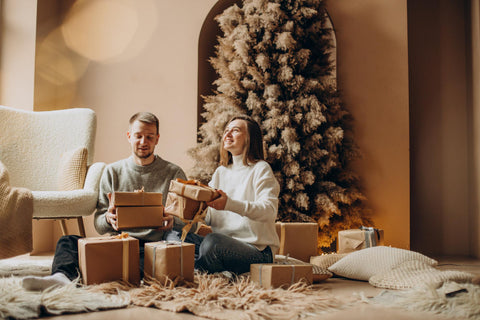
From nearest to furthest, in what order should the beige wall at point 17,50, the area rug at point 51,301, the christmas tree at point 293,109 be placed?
the area rug at point 51,301, the christmas tree at point 293,109, the beige wall at point 17,50

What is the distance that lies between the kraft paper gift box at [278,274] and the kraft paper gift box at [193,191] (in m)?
0.32

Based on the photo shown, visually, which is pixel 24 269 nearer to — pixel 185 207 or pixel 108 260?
pixel 108 260

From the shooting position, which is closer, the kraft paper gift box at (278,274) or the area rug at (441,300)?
the area rug at (441,300)

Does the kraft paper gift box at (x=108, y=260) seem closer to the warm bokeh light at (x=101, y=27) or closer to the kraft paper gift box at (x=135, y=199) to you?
the kraft paper gift box at (x=135, y=199)

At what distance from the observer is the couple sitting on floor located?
62.4 inches

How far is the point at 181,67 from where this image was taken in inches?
128

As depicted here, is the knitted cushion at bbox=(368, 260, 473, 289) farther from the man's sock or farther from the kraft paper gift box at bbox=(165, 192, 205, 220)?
the man's sock

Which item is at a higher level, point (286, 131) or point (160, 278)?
point (286, 131)

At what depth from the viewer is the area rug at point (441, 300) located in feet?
4.09

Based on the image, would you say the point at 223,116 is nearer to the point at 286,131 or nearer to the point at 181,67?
the point at 286,131

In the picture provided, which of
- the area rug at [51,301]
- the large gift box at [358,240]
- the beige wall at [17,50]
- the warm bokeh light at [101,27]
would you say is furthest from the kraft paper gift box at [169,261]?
the warm bokeh light at [101,27]

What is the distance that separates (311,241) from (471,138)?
69.3 inches

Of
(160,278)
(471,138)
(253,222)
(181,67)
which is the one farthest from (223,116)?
(471,138)

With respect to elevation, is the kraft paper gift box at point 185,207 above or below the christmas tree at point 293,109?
below
